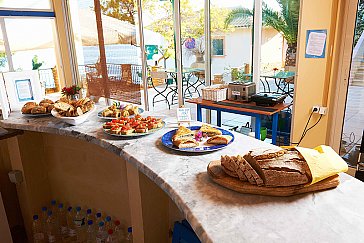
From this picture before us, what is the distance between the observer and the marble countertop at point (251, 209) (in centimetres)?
73

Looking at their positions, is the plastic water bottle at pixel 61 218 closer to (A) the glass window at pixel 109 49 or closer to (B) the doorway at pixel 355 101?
(B) the doorway at pixel 355 101

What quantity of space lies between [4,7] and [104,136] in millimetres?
4917

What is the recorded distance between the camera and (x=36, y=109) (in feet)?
6.36

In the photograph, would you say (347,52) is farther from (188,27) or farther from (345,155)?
(188,27)

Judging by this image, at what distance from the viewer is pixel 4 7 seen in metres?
5.02

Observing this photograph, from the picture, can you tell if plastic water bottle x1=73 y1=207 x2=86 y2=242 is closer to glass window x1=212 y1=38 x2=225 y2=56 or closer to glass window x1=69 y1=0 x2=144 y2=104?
glass window x1=212 y1=38 x2=225 y2=56

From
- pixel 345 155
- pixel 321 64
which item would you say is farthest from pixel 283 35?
pixel 345 155

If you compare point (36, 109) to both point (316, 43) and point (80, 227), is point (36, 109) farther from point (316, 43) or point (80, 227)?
point (316, 43)

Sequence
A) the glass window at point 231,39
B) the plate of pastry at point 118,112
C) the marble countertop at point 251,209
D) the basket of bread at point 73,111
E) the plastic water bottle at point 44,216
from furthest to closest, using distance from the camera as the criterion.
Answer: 1. the glass window at point 231,39
2. the plastic water bottle at point 44,216
3. the plate of pastry at point 118,112
4. the basket of bread at point 73,111
5. the marble countertop at point 251,209

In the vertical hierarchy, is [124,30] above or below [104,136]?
above

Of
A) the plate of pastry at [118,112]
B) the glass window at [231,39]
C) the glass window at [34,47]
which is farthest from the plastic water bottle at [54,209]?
the glass window at [34,47]

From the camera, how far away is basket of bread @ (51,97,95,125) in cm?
172

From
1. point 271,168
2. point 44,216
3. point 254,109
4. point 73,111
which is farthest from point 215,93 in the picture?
point 271,168

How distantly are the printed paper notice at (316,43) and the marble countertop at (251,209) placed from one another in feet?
6.54
